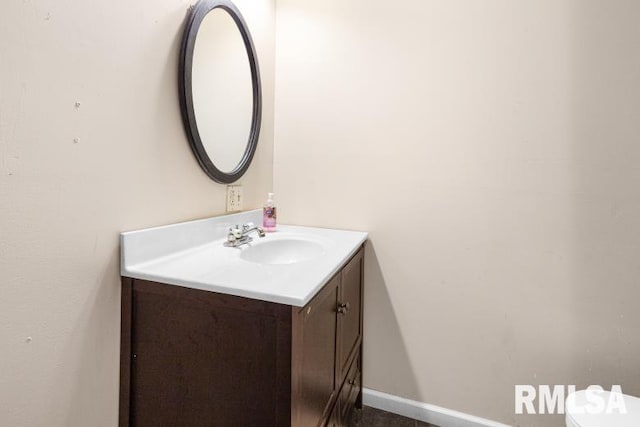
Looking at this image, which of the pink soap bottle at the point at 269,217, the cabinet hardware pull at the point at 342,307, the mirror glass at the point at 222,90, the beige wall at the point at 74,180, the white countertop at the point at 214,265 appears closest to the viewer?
the beige wall at the point at 74,180

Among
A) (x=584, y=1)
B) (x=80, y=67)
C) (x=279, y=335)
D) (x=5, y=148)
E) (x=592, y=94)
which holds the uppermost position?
(x=584, y=1)

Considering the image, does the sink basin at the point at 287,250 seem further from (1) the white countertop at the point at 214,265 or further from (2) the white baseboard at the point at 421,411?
(2) the white baseboard at the point at 421,411

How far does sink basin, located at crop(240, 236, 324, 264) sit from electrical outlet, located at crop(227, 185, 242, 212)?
202 millimetres

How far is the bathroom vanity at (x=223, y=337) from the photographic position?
2.33 ft

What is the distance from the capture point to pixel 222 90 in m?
1.26

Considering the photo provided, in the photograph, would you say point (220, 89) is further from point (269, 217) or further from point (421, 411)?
point (421, 411)

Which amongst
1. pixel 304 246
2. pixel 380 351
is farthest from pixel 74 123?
pixel 380 351

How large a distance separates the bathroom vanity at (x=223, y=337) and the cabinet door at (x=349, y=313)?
4 cm

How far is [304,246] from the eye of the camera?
139cm

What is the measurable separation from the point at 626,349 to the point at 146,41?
200cm

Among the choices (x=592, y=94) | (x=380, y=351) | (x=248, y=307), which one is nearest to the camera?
(x=248, y=307)

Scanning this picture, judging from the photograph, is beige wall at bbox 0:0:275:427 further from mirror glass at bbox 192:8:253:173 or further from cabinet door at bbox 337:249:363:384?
cabinet door at bbox 337:249:363:384

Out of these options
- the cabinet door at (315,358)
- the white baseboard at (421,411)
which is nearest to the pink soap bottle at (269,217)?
the cabinet door at (315,358)

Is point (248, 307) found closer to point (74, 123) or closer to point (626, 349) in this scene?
point (74, 123)
